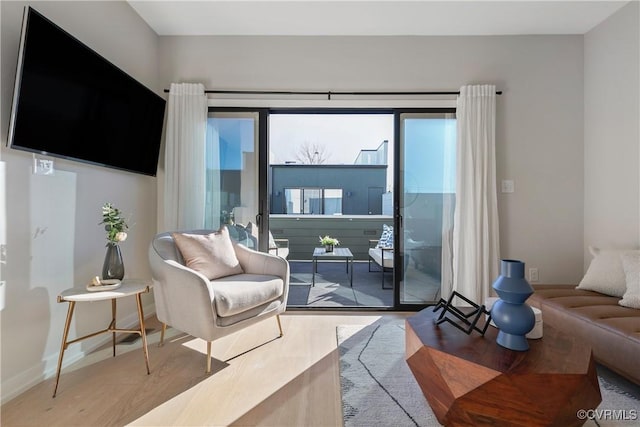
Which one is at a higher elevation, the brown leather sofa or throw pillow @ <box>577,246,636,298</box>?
throw pillow @ <box>577,246,636,298</box>

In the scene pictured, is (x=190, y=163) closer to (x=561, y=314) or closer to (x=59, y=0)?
(x=59, y=0)

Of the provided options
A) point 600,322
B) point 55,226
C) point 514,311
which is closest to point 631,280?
point 600,322

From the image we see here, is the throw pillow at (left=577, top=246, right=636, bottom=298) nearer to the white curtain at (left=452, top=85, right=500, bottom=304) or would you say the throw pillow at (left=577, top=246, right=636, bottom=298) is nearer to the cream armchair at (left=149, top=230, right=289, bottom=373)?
the white curtain at (left=452, top=85, right=500, bottom=304)

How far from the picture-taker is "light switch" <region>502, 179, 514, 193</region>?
2.82 metres

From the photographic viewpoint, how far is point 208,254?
218 cm

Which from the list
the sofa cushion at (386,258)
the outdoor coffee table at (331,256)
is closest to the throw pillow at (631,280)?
the sofa cushion at (386,258)

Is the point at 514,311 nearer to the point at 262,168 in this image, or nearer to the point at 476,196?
the point at 476,196

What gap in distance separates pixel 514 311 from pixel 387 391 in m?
0.79

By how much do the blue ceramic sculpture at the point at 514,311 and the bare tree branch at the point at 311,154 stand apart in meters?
6.85

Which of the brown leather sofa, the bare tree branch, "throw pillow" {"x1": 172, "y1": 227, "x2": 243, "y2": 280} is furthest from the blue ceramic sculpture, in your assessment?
the bare tree branch

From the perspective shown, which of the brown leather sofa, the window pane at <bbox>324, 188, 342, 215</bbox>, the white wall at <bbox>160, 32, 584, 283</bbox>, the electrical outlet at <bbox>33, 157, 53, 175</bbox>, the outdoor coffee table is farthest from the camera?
the window pane at <bbox>324, 188, 342, 215</bbox>

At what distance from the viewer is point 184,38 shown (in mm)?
2859

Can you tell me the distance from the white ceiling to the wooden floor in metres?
2.69

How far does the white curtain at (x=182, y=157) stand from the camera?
2740mm
